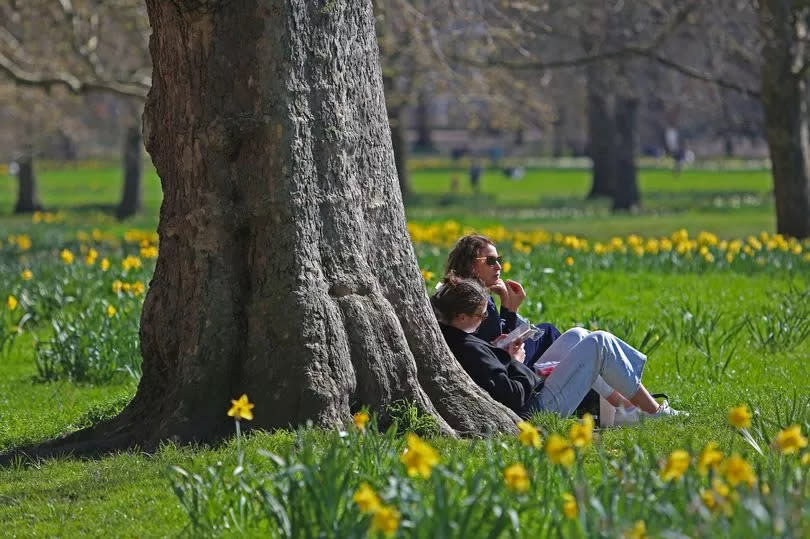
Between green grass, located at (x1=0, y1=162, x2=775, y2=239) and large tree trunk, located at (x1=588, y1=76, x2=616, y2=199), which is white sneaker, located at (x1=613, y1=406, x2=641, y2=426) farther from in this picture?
large tree trunk, located at (x1=588, y1=76, x2=616, y2=199)

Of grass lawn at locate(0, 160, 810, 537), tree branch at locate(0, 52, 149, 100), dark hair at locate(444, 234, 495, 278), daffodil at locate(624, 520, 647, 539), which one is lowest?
grass lawn at locate(0, 160, 810, 537)

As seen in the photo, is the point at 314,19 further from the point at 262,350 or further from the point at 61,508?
the point at 61,508

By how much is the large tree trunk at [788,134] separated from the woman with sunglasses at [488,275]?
887 cm

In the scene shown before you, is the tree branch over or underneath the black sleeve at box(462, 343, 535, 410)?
over

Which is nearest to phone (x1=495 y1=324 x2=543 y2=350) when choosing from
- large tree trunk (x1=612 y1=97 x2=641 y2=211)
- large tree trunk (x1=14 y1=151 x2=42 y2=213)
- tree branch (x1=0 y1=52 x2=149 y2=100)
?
tree branch (x1=0 y1=52 x2=149 y2=100)

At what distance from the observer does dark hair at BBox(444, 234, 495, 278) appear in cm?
608

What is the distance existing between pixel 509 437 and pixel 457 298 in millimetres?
798

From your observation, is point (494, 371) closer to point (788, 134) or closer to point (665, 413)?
point (665, 413)

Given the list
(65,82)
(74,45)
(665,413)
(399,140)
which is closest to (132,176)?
(399,140)

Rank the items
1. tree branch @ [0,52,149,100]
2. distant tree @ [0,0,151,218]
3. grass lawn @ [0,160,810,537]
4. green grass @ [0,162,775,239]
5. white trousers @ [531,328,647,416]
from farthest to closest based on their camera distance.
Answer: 1. green grass @ [0,162,775,239]
2. distant tree @ [0,0,151,218]
3. tree branch @ [0,52,149,100]
4. white trousers @ [531,328,647,416]
5. grass lawn @ [0,160,810,537]

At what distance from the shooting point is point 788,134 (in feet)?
47.3

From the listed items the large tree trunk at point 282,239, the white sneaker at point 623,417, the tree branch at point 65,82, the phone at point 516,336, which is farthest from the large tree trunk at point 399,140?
the large tree trunk at point 282,239

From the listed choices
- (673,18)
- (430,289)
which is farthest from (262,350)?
A: (673,18)

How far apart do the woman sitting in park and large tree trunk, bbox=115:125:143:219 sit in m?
22.5
